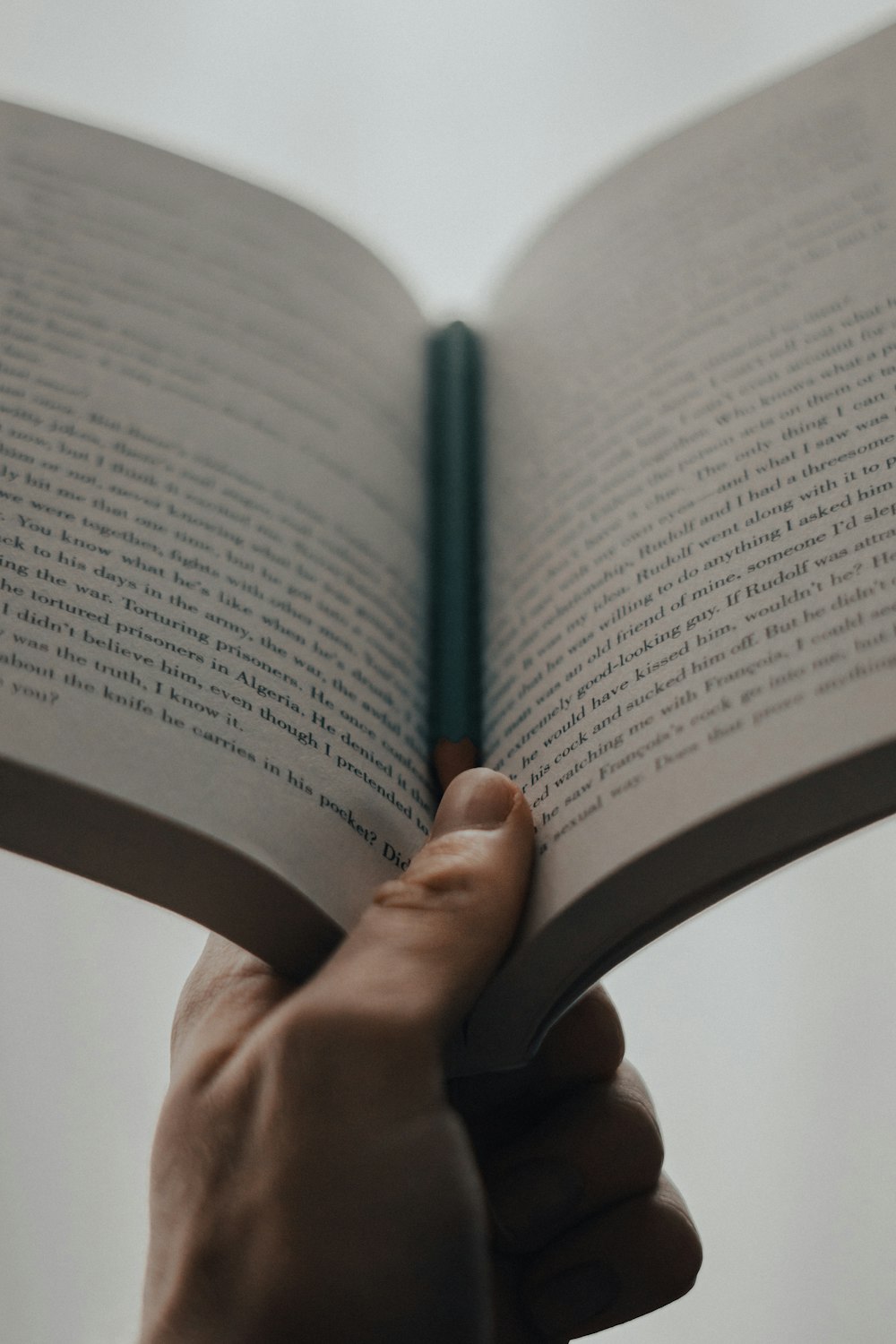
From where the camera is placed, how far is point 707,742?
0.41 meters

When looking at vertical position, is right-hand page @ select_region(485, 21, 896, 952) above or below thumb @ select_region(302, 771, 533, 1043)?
above

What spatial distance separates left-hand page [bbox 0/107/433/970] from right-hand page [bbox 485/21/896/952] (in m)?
0.07

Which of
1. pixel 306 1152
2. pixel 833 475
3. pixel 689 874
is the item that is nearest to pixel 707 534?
pixel 833 475

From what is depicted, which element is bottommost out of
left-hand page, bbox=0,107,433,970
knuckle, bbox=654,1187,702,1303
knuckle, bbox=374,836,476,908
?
knuckle, bbox=654,1187,702,1303

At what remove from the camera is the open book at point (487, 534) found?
0.42 m

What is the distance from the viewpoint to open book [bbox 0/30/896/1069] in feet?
1.37

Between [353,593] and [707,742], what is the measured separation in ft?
0.71

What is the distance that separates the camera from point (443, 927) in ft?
1.35

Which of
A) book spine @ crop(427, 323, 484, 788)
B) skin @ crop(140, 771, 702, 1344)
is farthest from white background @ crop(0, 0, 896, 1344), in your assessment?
skin @ crop(140, 771, 702, 1344)

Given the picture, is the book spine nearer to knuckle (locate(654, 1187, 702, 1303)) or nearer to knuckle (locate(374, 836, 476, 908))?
knuckle (locate(374, 836, 476, 908))

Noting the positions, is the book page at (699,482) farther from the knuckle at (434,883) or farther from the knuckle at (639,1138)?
the knuckle at (639,1138)

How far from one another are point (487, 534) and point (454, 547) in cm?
2

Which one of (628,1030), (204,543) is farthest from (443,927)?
(628,1030)

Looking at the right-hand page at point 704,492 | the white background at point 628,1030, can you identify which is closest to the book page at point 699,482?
the right-hand page at point 704,492
